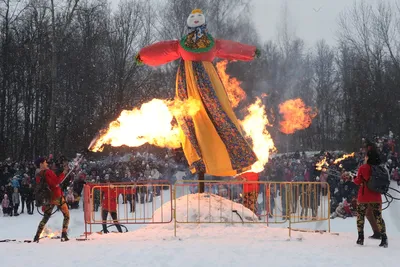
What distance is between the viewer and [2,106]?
2958 cm

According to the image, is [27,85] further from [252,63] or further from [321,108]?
[321,108]

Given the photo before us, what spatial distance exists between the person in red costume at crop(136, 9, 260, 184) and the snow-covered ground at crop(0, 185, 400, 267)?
0.95 meters

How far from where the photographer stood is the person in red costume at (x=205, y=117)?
35.3 feet

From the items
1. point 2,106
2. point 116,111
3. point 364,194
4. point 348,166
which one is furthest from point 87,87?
point 364,194

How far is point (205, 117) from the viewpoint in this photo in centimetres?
1086

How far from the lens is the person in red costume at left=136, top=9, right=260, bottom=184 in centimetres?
1077

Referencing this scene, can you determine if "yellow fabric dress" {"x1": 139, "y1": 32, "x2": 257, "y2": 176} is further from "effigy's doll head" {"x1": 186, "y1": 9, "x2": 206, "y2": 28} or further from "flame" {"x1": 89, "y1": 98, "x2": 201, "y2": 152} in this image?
"effigy's doll head" {"x1": 186, "y1": 9, "x2": 206, "y2": 28}

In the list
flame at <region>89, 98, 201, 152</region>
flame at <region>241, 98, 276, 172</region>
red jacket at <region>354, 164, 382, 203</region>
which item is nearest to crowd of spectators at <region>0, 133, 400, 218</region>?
flame at <region>241, 98, 276, 172</region>

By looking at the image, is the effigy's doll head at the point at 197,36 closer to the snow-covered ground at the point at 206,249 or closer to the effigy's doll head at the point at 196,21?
the effigy's doll head at the point at 196,21

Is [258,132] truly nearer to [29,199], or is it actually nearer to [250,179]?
[250,179]

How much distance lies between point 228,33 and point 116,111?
27.3 feet

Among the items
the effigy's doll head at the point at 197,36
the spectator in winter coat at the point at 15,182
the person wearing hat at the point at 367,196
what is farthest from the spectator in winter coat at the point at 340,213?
the spectator in winter coat at the point at 15,182

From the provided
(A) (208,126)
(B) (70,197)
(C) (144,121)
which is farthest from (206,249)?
(B) (70,197)

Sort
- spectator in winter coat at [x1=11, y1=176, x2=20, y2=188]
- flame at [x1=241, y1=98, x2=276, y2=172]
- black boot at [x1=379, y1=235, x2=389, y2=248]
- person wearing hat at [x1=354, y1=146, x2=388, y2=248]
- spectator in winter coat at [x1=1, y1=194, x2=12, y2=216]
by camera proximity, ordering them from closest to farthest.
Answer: black boot at [x1=379, y1=235, x2=389, y2=248] < person wearing hat at [x1=354, y1=146, x2=388, y2=248] < flame at [x1=241, y1=98, x2=276, y2=172] < spectator in winter coat at [x1=1, y1=194, x2=12, y2=216] < spectator in winter coat at [x1=11, y1=176, x2=20, y2=188]
